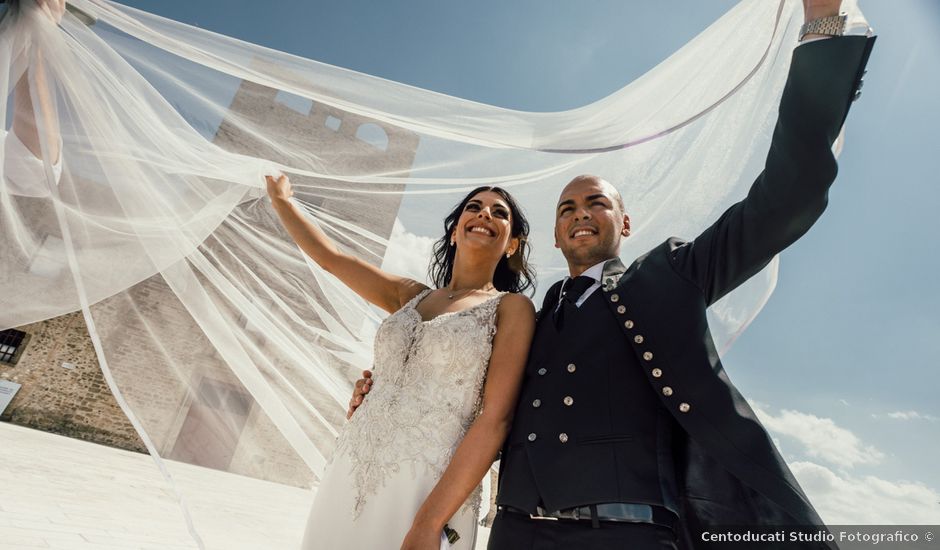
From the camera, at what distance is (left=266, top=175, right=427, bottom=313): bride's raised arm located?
7.85ft

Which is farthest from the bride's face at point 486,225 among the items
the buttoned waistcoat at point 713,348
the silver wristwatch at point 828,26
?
the silver wristwatch at point 828,26

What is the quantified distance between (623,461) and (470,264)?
4.13 ft

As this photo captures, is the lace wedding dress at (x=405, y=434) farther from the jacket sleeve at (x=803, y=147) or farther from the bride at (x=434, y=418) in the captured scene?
the jacket sleeve at (x=803, y=147)

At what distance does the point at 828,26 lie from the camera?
120 centimetres

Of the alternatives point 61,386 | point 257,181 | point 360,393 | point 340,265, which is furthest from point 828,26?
point 61,386

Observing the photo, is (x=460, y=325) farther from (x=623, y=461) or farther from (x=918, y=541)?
(x=918, y=541)

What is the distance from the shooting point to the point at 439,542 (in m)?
1.40

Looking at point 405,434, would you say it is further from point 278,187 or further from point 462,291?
point 278,187

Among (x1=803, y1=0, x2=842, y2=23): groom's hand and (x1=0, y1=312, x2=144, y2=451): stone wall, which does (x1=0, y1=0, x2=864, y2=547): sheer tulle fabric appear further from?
(x1=0, y1=312, x2=144, y2=451): stone wall

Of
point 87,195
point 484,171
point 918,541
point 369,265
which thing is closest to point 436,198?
point 484,171

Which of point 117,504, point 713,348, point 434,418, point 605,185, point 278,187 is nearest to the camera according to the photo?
point 713,348

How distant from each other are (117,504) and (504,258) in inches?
218

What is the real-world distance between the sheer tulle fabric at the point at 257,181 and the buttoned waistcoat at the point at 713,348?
0.44 metres

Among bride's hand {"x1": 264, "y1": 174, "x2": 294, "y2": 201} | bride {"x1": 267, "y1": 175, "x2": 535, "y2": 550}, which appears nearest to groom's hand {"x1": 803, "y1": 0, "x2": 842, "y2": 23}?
bride {"x1": 267, "y1": 175, "x2": 535, "y2": 550}
